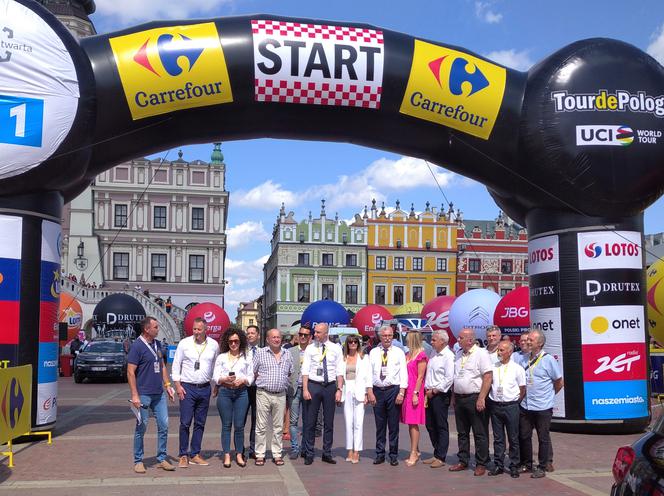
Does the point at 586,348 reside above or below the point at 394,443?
above

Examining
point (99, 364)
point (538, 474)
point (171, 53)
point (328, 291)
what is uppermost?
point (171, 53)

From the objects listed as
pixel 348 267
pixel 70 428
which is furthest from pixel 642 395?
pixel 348 267

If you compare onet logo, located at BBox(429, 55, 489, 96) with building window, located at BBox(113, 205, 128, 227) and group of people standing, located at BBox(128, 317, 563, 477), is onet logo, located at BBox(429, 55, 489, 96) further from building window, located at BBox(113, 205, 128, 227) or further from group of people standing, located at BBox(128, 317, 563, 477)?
building window, located at BBox(113, 205, 128, 227)

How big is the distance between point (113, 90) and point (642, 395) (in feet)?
30.7

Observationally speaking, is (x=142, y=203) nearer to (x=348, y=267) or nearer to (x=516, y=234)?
(x=348, y=267)

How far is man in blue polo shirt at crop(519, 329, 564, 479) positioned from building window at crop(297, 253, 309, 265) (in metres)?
57.2

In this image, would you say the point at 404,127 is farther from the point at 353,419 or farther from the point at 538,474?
the point at 538,474

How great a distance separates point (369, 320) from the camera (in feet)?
107

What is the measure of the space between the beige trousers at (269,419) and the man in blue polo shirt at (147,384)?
1129mm

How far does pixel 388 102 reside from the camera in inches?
453

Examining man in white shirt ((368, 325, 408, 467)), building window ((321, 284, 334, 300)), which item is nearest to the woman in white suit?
man in white shirt ((368, 325, 408, 467))

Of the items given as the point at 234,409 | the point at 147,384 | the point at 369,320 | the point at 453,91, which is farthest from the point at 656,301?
the point at 369,320

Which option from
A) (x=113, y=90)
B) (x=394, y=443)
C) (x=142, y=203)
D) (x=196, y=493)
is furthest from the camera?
(x=142, y=203)

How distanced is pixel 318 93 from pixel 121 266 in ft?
143
